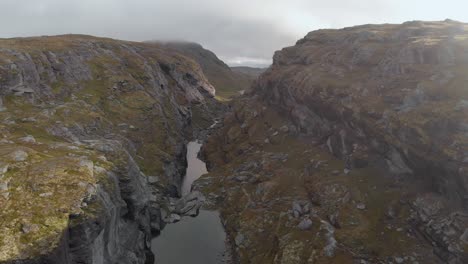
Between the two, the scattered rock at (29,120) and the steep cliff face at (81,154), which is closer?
the steep cliff face at (81,154)

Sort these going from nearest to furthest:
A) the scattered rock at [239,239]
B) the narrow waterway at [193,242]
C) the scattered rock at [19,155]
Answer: the scattered rock at [19,155], the narrow waterway at [193,242], the scattered rock at [239,239]

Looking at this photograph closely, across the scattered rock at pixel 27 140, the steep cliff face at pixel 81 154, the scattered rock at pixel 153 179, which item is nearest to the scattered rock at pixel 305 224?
the steep cliff face at pixel 81 154

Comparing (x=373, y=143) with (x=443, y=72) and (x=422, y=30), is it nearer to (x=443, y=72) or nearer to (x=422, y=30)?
(x=443, y=72)

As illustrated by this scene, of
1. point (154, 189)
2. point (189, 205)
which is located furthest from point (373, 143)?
point (154, 189)

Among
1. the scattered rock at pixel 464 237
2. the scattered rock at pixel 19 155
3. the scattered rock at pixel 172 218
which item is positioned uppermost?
the scattered rock at pixel 19 155

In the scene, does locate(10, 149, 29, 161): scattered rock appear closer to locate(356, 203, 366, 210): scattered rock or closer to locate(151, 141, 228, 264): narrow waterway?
locate(151, 141, 228, 264): narrow waterway

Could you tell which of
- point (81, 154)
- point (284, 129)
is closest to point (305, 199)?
point (284, 129)

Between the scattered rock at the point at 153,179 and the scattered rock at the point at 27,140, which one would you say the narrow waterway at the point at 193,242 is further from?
the scattered rock at the point at 27,140
